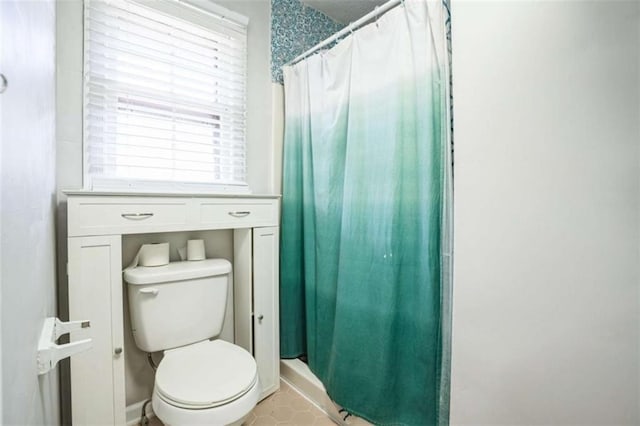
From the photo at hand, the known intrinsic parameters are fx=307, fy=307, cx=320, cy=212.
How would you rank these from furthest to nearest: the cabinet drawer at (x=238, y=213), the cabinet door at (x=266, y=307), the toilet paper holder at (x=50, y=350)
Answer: the cabinet door at (x=266, y=307)
the cabinet drawer at (x=238, y=213)
the toilet paper holder at (x=50, y=350)

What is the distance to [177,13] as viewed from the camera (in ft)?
5.24

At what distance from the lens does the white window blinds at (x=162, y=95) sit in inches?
55.6

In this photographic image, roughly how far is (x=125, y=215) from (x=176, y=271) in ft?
1.10

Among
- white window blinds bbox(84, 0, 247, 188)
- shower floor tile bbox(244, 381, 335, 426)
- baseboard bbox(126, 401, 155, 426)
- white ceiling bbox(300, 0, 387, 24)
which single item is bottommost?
shower floor tile bbox(244, 381, 335, 426)

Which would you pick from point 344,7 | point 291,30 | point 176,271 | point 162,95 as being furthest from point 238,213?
point 344,7

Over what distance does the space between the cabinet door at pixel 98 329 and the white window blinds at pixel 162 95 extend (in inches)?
14.6

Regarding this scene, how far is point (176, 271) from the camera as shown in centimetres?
142

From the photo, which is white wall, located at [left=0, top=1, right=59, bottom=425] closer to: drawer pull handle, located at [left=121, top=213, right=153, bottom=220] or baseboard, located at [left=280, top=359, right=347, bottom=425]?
drawer pull handle, located at [left=121, top=213, right=153, bottom=220]

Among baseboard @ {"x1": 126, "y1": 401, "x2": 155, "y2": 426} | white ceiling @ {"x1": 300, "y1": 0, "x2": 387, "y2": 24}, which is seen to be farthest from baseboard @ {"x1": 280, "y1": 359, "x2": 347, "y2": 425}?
white ceiling @ {"x1": 300, "y1": 0, "x2": 387, "y2": 24}

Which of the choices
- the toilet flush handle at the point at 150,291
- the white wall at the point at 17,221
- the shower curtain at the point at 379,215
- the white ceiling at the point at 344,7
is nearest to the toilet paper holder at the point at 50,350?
the white wall at the point at 17,221

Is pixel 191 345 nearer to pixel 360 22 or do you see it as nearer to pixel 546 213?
pixel 546 213

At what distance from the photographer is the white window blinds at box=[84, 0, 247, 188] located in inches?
55.6

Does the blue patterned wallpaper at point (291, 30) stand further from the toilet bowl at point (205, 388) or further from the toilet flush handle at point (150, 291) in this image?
the toilet bowl at point (205, 388)

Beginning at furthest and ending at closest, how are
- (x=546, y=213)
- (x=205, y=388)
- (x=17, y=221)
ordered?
1. (x=205, y=388)
2. (x=546, y=213)
3. (x=17, y=221)
